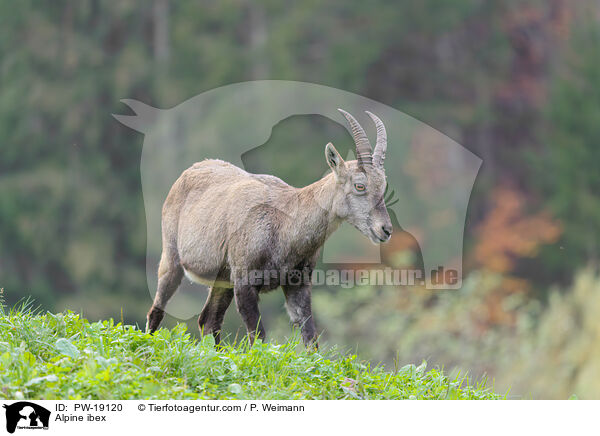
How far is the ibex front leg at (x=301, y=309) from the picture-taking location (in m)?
7.58

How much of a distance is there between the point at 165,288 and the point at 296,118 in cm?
1782

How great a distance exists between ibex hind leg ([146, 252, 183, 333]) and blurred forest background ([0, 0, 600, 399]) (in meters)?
12.6

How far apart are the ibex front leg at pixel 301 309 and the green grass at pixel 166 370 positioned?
1.26 feet

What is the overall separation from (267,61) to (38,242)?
27.7ft

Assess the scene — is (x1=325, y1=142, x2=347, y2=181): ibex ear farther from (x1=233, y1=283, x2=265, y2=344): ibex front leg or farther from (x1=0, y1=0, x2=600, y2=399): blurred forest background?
(x1=0, y1=0, x2=600, y2=399): blurred forest background

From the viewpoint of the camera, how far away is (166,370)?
6.12m

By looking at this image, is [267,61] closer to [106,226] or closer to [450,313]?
[106,226]

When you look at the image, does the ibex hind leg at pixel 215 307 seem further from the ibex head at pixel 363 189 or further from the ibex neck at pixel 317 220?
the ibex head at pixel 363 189

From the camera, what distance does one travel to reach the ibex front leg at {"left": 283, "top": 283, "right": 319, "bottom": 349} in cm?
758

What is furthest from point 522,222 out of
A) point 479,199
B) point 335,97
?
point 335,97
